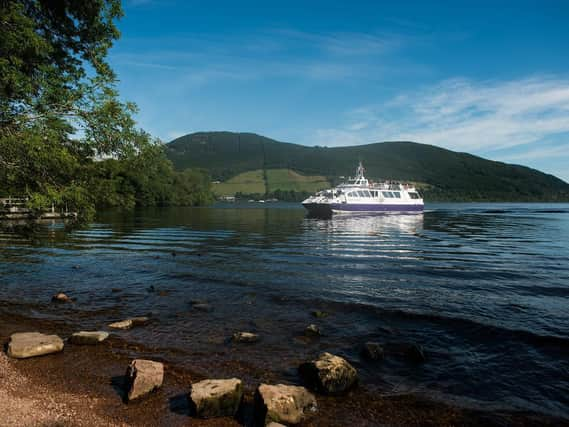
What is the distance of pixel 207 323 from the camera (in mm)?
10023

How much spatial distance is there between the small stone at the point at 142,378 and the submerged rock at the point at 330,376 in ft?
9.19

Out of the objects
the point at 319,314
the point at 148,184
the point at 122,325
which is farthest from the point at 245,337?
the point at 148,184

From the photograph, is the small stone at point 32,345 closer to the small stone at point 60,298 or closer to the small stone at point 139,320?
the small stone at point 139,320

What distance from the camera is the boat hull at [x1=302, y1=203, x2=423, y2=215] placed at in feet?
230

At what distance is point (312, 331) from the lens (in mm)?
9461

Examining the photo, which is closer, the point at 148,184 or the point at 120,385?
the point at 120,385

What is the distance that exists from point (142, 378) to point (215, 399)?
58.7 inches

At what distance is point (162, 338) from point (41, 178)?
5961mm

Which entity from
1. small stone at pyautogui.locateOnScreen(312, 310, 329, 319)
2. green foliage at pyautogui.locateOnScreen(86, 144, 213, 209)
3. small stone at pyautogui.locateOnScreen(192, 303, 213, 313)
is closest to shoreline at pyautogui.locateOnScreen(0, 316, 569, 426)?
small stone at pyautogui.locateOnScreen(192, 303, 213, 313)

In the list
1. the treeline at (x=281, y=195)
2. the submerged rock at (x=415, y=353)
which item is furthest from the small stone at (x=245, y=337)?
the treeline at (x=281, y=195)

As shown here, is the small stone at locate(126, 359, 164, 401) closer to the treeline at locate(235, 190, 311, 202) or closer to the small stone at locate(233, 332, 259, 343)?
the small stone at locate(233, 332, 259, 343)

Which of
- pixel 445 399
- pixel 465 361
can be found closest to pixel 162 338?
pixel 445 399

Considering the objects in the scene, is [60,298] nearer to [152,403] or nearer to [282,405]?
[152,403]

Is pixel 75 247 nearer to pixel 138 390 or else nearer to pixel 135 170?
pixel 135 170
